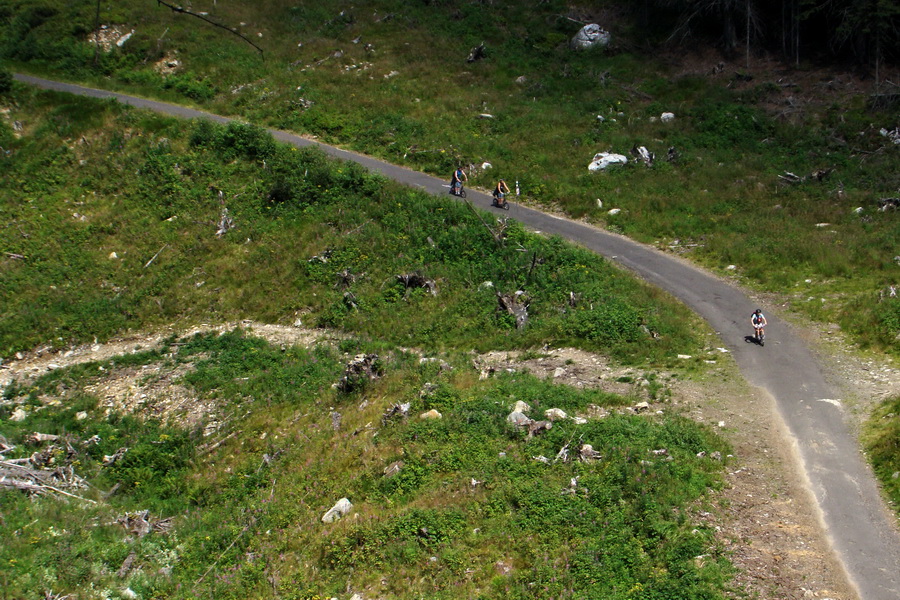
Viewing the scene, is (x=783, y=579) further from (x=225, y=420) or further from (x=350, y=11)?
(x=350, y=11)

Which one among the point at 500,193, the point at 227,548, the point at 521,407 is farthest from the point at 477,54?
the point at 227,548

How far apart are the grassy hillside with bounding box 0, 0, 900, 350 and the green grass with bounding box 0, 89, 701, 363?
4964 mm

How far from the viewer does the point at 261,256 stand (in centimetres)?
2616

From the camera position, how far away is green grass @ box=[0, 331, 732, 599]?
12117 mm

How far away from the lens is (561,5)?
1848 inches

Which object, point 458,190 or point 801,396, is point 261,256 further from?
point 801,396

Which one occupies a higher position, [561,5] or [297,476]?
[561,5]

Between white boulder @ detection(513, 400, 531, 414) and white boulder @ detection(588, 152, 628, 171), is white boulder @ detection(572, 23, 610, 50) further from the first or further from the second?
white boulder @ detection(513, 400, 531, 414)

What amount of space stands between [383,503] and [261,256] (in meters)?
14.4

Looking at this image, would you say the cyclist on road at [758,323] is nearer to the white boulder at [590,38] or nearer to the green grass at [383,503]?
the green grass at [383,503]

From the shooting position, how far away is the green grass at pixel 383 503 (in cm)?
1212

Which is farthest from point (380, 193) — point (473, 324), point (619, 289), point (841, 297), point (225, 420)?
point (841, 297)

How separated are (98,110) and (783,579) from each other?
35.0 meters

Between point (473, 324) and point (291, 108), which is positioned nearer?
point (473, 324)
